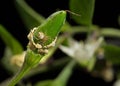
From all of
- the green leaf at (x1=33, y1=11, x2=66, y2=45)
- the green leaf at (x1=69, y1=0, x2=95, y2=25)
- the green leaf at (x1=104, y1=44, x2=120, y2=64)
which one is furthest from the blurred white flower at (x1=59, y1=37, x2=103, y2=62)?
the green leaf at (x1=33, y1=11, x2=66, y2=45)

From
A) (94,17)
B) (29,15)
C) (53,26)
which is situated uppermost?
(53,26)

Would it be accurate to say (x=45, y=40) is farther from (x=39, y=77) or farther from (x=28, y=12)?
(x=39, y=77)

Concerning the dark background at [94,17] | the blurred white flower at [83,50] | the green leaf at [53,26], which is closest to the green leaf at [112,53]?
the blurred white flower at [83,50]

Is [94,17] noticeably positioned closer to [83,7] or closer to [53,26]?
[83,7]

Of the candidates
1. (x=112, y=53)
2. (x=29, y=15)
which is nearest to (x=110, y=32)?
(x=112, y=53)

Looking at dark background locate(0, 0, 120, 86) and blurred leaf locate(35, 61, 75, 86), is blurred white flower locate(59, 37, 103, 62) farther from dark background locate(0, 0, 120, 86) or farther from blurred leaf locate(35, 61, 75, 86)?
dark background locate(0, 0, 120, 86)
